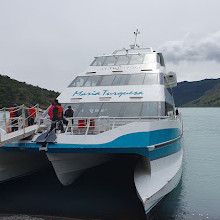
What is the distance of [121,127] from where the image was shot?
7.27 m

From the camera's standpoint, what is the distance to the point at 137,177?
783cm

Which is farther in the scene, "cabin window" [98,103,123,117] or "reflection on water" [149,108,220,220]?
"cabin window" [98,103,123,117]

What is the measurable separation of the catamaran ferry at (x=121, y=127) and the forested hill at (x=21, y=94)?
156ft

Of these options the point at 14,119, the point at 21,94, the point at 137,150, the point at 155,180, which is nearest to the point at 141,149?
the point at 137,150

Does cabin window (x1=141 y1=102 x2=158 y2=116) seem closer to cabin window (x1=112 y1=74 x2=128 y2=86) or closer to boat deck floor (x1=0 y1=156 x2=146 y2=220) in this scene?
cabin window (x1=112 y1=74 x2=128 y2=86)

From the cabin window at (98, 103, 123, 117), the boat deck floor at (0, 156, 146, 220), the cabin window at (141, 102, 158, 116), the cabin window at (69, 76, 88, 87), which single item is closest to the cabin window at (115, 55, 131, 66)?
the cabin window at (69, 76, 88, 87)

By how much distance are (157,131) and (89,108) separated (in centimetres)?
294

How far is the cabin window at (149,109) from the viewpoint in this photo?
9.06 m

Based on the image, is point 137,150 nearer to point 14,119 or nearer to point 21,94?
point 14,119

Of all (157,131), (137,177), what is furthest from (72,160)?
(157,131)

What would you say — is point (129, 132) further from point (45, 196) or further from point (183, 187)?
point (183, 187)

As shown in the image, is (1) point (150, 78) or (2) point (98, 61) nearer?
(1) point (150, 78)

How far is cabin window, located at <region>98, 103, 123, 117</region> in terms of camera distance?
9445mm

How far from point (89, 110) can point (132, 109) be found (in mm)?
1455
